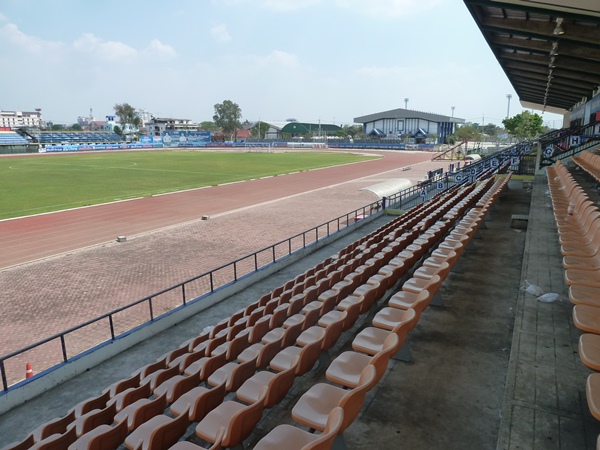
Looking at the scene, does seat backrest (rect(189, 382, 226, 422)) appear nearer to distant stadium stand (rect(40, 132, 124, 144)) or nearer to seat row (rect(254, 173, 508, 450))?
seat row (rect(254, 173, 508, 450))

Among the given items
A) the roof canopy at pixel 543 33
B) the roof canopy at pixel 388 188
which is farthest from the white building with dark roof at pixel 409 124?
the roof canopy at pixel 543 33

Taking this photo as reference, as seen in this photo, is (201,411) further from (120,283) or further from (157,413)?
(120,283)

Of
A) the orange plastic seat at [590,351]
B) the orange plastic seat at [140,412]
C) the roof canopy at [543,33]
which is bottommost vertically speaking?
the orange plastic seat at [140,412]

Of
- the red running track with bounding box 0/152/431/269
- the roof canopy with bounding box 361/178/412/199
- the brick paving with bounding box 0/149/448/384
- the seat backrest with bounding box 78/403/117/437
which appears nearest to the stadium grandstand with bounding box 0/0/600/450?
the seat backrest with bounding box 78/403/117/437

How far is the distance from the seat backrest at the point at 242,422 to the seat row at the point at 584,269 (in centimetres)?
239

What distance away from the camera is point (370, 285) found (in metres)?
6.63

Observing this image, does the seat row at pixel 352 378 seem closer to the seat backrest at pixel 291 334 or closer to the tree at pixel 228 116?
the seat backrest at pixel 291 334

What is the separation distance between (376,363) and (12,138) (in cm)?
11358

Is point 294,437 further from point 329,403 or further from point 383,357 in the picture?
point 383,357

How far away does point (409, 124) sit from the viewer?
12100cm

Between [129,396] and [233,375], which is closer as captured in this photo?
[233,375]

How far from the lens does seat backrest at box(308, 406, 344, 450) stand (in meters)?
2.56

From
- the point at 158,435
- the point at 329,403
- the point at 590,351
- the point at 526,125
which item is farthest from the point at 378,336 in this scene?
the point at 526,125

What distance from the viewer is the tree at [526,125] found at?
217ft
